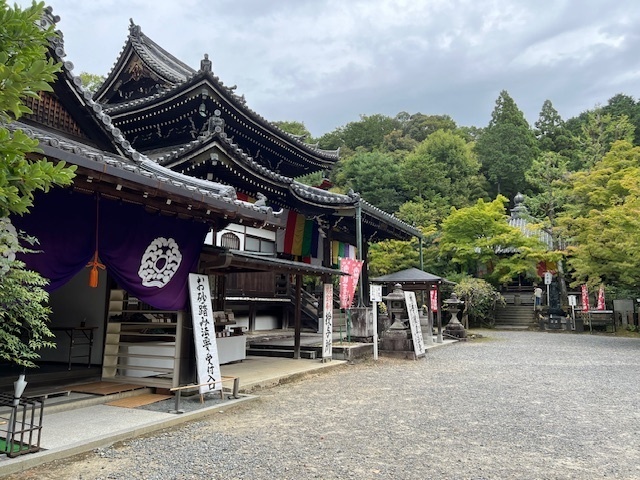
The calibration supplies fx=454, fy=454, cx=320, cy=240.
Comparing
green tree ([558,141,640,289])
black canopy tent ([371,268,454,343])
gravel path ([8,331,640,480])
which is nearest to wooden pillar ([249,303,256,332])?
black canopy tent ([371,268,454,343])

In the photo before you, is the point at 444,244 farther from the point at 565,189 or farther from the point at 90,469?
the point at 90,469

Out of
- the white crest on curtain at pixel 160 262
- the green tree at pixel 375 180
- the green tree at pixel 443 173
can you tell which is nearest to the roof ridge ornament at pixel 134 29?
the white crest on curtain at pixel 160 262

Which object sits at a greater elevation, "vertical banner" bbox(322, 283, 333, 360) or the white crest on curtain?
the white crest on curtain

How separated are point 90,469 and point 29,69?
362 centimetres

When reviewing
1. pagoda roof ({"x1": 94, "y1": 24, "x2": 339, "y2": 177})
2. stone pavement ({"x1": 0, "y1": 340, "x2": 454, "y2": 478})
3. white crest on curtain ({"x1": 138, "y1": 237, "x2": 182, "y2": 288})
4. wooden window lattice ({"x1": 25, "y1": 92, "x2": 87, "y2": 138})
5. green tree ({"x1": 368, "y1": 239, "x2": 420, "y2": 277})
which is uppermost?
pagoda roof ({"x1": 94, "y1": 24, "x2": 339, "y2": 177})

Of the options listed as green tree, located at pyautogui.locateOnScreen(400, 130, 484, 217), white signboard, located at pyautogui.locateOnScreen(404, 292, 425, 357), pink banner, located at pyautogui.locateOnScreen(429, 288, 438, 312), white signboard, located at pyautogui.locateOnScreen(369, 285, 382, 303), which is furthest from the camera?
green tree, located at pyautogui.locateOnScreen(400, 130, 484, 217)

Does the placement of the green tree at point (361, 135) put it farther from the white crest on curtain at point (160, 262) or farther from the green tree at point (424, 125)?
the white crest on curtain at point (160, 262)

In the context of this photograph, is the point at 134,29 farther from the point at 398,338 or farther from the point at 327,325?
the point at 398,338

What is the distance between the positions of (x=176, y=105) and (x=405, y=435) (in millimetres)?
10712

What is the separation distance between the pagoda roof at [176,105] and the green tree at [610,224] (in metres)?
10.6

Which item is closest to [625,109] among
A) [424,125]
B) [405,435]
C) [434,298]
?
[424,125]

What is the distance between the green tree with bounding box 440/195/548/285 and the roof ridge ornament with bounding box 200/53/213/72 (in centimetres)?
1852

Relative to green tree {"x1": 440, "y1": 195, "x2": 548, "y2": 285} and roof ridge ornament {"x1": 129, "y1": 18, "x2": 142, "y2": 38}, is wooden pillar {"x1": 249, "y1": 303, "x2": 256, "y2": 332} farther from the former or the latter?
green tree {"x1": 440, "y1": 195, "x2": 548, "y2": 285}

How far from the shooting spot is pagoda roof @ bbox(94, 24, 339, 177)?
1247cm
